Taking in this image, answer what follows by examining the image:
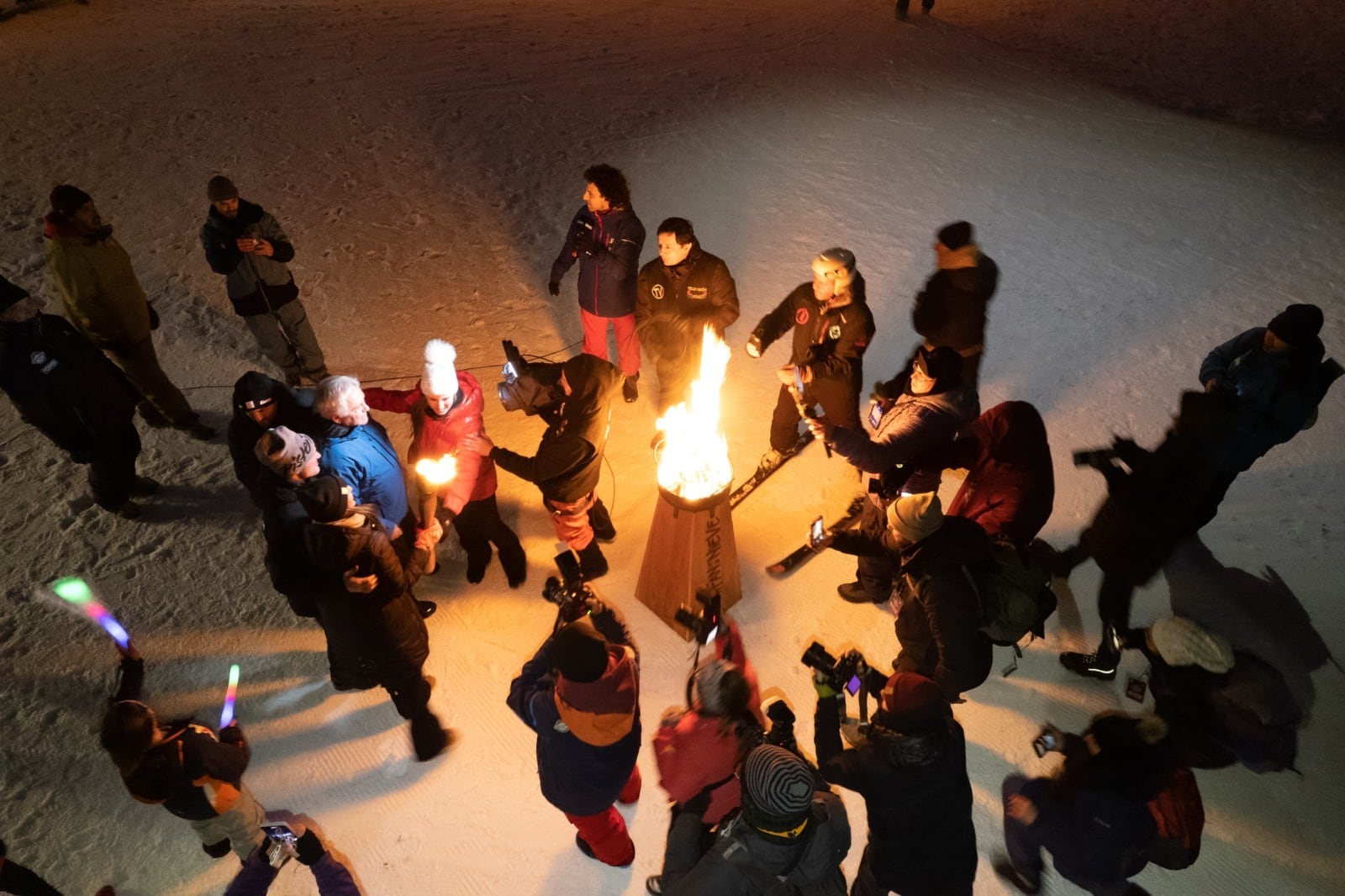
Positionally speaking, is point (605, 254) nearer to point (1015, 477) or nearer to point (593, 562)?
point (593, 562)

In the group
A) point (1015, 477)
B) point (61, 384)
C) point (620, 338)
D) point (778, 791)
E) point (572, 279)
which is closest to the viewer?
point (778, 791)

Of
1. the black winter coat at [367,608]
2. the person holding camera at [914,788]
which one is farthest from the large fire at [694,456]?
the person holding camera at [914,788]

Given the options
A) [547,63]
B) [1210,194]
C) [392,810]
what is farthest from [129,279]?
[1210,194]

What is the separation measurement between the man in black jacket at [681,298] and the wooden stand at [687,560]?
154cm

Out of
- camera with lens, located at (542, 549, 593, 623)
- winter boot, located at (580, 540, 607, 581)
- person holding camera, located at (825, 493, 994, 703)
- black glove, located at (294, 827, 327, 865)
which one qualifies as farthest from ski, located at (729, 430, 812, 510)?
black glove, located at (294, 827, 327, 865)

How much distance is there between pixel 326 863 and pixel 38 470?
16.1ft

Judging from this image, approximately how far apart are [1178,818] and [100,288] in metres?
7.22

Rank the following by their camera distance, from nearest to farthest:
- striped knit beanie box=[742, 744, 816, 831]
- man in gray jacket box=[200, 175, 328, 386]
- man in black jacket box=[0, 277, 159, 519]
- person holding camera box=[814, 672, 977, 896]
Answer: striped knit beanie box=[742, 744, 816, 831] → person holding camera box=[814, 672, 977, 896] → man in black jacket box=[0, 277, 159, 519] → man in gray jacket box=[200, 175, 328, 386]

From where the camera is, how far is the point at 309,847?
3287 millimetres

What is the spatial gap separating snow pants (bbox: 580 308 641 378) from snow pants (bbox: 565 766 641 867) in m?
3.52

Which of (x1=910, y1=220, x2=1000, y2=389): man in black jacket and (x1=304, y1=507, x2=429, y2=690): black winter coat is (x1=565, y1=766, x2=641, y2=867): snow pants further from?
(x1=910, y1=220, x2=1000, y2=389): man in black jacket

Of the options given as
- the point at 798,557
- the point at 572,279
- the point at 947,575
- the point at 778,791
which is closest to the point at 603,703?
the point at 778,791

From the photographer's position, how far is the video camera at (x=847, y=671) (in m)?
3.50

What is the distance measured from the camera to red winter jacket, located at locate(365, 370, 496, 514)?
177 inches
